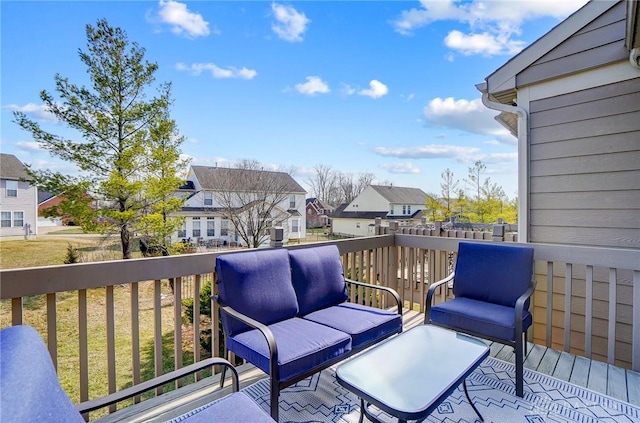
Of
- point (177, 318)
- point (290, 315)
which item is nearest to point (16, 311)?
point (177, 318)

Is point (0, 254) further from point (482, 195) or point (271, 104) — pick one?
point (482, 195)

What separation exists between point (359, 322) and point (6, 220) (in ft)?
26.5

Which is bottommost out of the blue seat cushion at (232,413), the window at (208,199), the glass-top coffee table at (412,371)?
the glass-top coffee table at (412,371)

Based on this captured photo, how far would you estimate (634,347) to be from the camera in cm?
270

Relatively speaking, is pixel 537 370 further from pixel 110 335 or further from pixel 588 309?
pixel 110 335

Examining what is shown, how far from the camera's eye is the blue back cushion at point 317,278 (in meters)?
2.88

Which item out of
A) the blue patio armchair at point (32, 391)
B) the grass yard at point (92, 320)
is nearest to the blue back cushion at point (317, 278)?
the blue patio armchair at point (32, 391)

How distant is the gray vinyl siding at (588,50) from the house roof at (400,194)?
21234 millimetres

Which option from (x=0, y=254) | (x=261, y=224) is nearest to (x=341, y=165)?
(x=261, y=224)

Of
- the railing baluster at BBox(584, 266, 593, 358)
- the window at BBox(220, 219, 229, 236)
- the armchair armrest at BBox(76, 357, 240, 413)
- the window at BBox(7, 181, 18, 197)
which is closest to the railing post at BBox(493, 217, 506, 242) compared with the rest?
the railing baluster at BBox(584, 266, 593, 358)

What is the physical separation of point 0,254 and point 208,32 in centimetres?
662

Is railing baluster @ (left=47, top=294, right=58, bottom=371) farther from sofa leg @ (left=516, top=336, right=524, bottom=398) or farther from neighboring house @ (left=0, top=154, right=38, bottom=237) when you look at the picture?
neighboring house @ (left=0, top=154, right=38, bottom=237)

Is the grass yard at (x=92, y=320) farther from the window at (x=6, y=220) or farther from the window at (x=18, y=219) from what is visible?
the window at (x=6, y=220)

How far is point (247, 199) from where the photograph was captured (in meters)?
13.0
